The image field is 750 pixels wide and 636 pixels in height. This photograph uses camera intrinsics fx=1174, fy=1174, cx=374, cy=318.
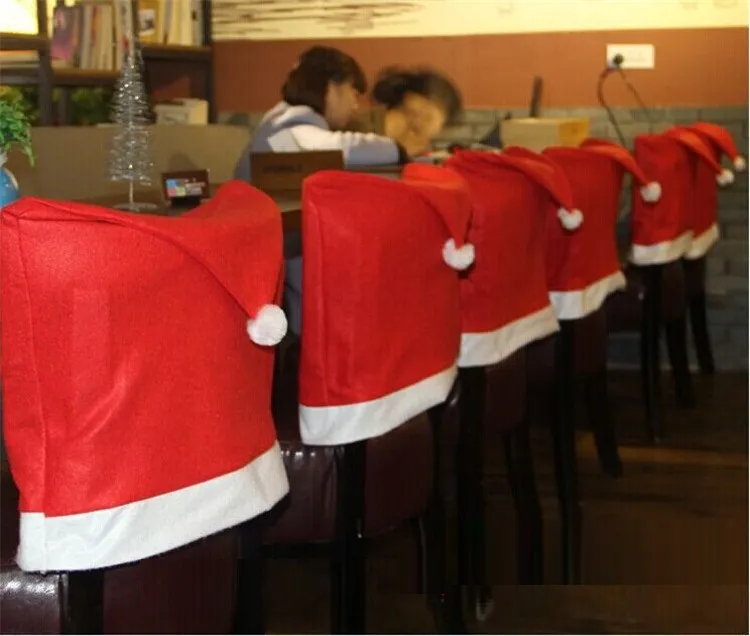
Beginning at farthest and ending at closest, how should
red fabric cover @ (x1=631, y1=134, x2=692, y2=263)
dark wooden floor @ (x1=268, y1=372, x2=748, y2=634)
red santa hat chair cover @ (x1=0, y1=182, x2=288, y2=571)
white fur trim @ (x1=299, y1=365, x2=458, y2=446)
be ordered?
red fabric cover @ (x1=631, y1=134, x2=692, y2=263) → dark wooden floor @ (x1=268, y1=372, x2=748, y2=634) → white fur trim @ (x1=299, y1=365, x2=458, y2=446) → red santa hat chair cover @ (x1=0, y1=182, x2=288, y2=571)

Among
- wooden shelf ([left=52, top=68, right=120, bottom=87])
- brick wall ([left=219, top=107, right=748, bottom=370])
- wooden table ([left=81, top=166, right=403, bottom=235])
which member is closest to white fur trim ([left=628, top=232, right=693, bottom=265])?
brick wall ([left=219, top=107, right=748, bottom=370])

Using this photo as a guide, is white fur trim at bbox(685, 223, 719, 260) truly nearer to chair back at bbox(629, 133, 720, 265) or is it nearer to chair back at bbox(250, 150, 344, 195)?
chair back at bbox(629, 133, 720, 265)

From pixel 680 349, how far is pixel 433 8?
181cm

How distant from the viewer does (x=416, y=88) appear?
5043mm

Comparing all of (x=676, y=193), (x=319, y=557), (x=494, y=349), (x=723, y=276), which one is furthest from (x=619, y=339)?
(x=319, y=557)

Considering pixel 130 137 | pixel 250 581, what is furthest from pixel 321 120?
pixel 250 581

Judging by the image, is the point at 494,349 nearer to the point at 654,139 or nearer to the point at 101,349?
the point at 101,349

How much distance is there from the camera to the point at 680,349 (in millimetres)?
4340

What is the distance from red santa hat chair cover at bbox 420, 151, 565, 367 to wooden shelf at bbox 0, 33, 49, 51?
6.81ft

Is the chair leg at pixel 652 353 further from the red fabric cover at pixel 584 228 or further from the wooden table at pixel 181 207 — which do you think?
the wooden table at pixel 181 207

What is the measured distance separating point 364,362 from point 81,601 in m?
0.60

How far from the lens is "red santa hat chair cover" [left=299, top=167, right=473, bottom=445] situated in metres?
1.68

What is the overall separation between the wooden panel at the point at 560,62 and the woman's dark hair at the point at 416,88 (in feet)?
0.13

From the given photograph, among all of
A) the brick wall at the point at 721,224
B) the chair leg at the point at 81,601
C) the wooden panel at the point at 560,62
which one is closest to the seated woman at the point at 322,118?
the wooden panel at the point at 560,62
